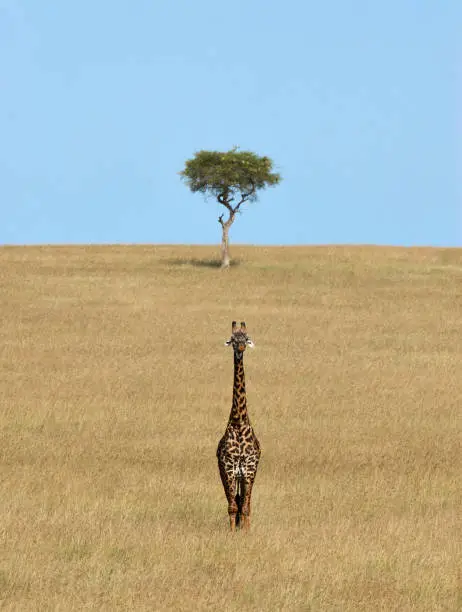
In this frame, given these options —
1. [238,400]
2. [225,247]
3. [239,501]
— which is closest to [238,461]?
[239,501]

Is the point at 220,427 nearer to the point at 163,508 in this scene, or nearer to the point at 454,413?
the point at 454,413

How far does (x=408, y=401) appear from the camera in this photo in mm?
24609

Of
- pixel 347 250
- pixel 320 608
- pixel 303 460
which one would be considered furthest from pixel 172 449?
pixel 347 250

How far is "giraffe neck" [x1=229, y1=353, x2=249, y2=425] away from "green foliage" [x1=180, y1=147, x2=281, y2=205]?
5527cm

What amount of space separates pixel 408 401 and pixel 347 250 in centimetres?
Result: 4821

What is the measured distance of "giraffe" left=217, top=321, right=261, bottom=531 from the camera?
12203 millimetres

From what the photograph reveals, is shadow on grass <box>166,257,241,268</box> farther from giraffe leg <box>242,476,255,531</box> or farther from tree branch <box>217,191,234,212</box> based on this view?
giraffe leg <box>242,476,255,531</box>

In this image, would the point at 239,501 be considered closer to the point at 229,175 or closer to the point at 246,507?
the point at 246,507

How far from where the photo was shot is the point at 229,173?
67625 mm

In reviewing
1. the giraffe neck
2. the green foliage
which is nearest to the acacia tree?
the green foliage

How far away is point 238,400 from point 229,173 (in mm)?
55811

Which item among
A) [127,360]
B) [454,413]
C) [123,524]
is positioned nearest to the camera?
[123,524]

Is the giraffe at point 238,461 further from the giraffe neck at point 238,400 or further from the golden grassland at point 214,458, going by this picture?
the golden grassland at point 214,458

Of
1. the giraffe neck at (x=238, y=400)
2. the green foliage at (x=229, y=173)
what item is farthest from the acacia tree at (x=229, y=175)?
the giraffe neck at (x=238, y=400)
